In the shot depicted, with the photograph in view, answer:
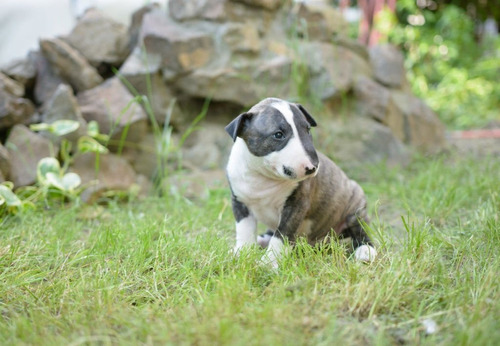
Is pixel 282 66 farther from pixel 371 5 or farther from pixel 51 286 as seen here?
pixel 371 5

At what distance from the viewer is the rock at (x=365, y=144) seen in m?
5.55

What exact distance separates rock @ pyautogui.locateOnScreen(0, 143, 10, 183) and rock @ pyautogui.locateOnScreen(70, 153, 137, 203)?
56 centimetres

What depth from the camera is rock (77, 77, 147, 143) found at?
496cm

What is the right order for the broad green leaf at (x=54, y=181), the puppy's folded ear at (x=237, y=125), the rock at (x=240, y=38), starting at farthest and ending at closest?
the rock at (x=240, y=38), the broad green leaf at (x=54, y=181), the puppy's folded ear at (x=237, y=125)

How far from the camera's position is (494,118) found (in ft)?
29.9

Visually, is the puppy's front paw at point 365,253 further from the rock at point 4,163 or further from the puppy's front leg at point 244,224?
the rock at point 4,163

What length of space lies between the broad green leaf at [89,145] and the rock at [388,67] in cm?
355

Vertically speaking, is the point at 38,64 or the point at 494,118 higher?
the point at 38,64

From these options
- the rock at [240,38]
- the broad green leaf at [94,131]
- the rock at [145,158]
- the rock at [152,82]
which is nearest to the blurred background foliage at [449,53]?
the rock at [240,38]

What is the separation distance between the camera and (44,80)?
5.14 m

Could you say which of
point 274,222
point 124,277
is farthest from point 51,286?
point 274,222

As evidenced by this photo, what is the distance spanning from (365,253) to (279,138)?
89cm

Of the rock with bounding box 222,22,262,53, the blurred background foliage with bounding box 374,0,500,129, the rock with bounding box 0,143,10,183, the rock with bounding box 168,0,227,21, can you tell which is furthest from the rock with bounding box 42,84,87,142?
the blurred background foliage with bounding box 374,0,500,129

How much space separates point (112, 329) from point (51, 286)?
61cm
